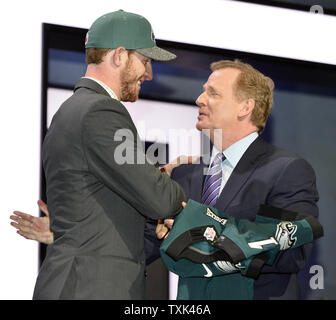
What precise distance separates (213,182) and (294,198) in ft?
1.35

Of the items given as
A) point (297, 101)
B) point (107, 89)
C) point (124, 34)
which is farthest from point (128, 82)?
point (297, 101)

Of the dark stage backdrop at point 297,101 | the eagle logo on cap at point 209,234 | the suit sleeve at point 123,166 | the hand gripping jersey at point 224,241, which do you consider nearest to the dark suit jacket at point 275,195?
the hand gripping jersey at point 224,241

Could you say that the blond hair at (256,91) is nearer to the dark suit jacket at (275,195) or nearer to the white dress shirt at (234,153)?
the white dress shirt at (234,153)

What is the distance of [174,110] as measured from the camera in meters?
5.68

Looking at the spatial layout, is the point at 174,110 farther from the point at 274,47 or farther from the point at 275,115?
the point at 275,115

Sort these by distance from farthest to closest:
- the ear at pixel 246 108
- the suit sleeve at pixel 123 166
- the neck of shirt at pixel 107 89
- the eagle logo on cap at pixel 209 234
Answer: the ear at pixel 246 108
the neck of shirt at pixel 107 89
the eagle logo on cap at pixel 209 234
the suit sleeve at pixel 123 166

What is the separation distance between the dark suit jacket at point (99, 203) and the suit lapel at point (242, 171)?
41 centimetres

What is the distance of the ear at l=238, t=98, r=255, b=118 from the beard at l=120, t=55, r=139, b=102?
0.67m

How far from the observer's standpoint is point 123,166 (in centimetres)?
255

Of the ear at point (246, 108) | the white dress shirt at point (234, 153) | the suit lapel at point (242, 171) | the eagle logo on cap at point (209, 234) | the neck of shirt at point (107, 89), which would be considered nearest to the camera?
the eagle logo on cap at point (209, 234)

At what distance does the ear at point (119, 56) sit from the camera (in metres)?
2.86

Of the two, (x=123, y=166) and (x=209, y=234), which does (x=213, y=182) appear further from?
(x=123, y=166)

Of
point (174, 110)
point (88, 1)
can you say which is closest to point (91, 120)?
point (88, 1)

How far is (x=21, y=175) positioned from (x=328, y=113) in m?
3.73
